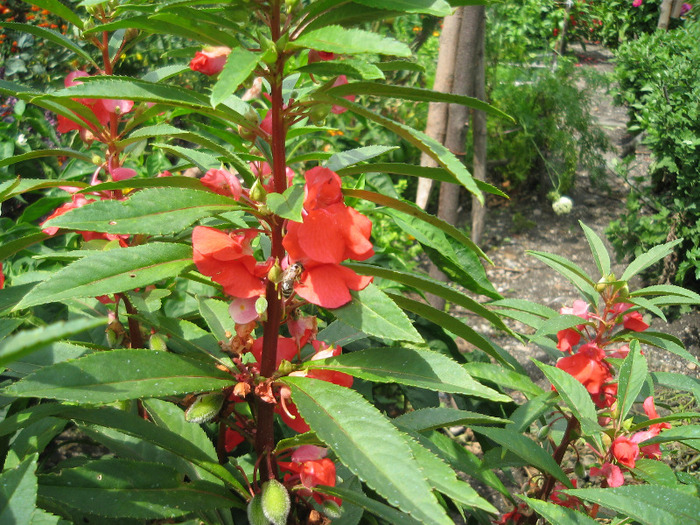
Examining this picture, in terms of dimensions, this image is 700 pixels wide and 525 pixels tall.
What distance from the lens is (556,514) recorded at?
2.69 ft

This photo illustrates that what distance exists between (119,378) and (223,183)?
26cm

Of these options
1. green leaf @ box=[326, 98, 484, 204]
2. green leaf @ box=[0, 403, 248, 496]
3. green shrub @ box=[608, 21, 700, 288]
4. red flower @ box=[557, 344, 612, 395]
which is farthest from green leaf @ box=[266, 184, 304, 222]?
green shrub @ box=[608, 21, 700, 288]

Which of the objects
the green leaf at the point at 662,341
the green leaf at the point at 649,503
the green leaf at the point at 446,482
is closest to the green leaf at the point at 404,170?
the green leaf at the point at 446,482

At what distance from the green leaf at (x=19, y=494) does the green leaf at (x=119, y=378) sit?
81mm

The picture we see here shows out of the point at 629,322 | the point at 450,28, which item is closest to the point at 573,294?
the point at 450,28

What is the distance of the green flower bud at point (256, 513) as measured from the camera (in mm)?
709

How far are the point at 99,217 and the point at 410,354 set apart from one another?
0.39 m

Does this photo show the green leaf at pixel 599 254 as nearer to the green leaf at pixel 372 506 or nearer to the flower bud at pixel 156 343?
the green leaf at pixel 372 506

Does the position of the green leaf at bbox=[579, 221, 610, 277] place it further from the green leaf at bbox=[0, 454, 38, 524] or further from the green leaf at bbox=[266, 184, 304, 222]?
the green leaf at bbox=[0, 454, 38, 524]

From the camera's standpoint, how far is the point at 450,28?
2.20 meters

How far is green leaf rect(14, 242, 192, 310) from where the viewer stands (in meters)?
0.58

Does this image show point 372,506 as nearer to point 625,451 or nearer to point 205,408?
point 205,408

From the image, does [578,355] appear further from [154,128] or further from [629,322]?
[154,128]

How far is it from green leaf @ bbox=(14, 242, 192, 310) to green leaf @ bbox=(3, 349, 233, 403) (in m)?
0.07
